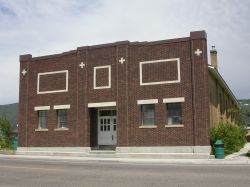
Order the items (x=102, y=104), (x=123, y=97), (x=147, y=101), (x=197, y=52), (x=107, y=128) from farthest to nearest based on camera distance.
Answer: (x=107, y=128) < (x=102, y=104) < (x=123, y=97) < (x=147, y=101) < (x=197, y=52)

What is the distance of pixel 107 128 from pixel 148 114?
12.9 ft

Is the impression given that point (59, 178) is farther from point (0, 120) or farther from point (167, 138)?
point (0, 120)

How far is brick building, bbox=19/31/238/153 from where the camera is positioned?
83.8 feet

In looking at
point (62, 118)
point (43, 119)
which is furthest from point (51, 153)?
point (43, 119)

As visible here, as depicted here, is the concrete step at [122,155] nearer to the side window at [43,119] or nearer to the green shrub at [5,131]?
the side window at [43,119]

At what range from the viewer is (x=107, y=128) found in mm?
29547

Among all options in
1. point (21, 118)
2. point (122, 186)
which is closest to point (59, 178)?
point (122, 186)

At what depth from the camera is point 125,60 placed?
2775cm

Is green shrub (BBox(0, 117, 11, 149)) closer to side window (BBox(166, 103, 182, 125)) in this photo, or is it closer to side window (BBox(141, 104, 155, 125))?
side window (BBox(141, 104, 155, 125))

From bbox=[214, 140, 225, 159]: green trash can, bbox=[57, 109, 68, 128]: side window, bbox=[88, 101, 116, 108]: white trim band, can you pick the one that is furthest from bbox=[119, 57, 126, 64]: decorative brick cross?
bbox=[214, 140, 225, 159]: green trash can

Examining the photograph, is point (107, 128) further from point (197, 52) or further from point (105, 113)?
point (197, 52)

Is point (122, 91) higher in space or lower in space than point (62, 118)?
higher

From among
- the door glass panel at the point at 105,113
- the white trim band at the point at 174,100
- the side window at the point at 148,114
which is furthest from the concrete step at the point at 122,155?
the white trim band at the point at 174,100

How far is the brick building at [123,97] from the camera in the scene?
2553 centimetres
